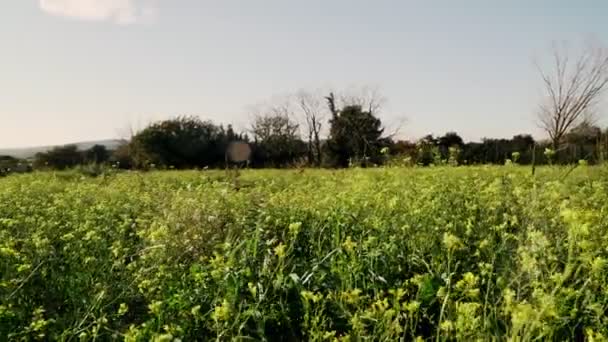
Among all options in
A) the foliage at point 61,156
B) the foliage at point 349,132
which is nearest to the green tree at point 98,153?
the foliage at point 61,156

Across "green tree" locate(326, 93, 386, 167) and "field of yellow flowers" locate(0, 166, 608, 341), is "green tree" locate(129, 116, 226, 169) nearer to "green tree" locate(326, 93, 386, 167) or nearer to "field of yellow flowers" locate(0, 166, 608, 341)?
"green tree" locate(326, 93, 386, 167)

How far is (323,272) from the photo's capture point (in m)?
3.10

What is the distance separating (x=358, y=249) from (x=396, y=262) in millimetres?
261

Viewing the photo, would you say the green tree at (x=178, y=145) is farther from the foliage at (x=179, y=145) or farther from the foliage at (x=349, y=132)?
the foliage at (x=349, y=132)

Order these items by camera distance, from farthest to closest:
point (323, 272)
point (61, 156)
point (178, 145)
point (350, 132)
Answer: point (350, 132) < point (178, 145) < point (61, 156) < point (323, 272)

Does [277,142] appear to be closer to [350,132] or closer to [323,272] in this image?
[350,132]

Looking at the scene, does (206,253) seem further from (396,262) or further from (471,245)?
(471,245)

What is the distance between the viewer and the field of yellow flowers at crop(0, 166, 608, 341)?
2303 millimetres

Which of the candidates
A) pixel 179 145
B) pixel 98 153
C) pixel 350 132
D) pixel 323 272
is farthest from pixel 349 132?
pixel 323 272

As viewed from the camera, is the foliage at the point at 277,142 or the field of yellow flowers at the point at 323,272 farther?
the foliage at the point at 277,142

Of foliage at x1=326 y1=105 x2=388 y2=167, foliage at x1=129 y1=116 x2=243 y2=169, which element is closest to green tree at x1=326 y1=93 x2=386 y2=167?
foliage at x1=326 y1=105 x2=388 y2=167

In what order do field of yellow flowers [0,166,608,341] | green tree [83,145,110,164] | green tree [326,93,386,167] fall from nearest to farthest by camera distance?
field of yellow flowers [0,166,608,341]
green tree [83,145,110,164]
green tree [326,93,386,167]

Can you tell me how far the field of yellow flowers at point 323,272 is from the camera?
2.30m

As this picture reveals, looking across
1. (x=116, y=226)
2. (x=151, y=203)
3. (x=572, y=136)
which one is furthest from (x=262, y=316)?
(x=572, y=136)
